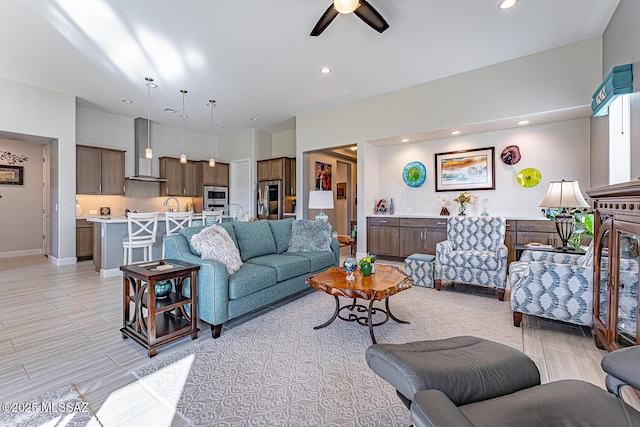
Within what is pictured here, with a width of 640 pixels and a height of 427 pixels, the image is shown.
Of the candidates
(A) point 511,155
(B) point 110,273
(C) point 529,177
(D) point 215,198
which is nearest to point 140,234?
(B) point 110,273

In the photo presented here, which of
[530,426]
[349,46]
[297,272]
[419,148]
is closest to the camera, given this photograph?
[530,426]

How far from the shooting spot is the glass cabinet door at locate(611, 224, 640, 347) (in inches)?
64.9

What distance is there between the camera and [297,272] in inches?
131

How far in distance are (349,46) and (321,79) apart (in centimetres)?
107

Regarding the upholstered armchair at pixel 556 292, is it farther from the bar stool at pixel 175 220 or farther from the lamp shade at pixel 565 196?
the bar stool at pixel 175 220

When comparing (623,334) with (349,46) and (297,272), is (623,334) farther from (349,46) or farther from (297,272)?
(349,46)

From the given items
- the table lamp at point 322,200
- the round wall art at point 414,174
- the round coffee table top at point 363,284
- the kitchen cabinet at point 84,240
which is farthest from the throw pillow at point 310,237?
the kitchen cabinet at point 84,240

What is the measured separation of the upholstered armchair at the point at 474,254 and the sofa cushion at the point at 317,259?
144 cm

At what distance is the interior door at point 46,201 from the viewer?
5.97 metres

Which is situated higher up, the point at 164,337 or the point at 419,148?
the point at 419,148

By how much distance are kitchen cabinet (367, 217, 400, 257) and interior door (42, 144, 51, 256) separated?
667 centimetres

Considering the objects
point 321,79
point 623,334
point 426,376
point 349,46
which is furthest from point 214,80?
point 623,334

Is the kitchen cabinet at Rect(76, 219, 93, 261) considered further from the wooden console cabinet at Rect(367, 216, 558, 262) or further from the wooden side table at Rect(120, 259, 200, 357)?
the wooden console cabinet at Rect(367, 216, 558, 262)

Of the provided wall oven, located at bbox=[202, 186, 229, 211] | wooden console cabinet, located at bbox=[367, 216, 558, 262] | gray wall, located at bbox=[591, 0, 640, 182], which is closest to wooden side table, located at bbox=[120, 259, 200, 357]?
wooden console cabinet, located at bbox=[367, 216, 558, 262]
